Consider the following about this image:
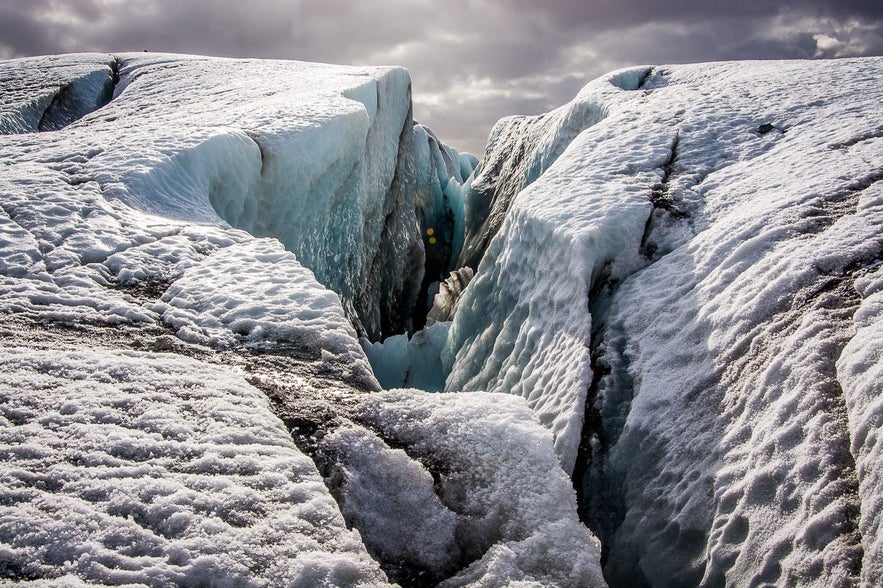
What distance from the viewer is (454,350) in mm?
4523

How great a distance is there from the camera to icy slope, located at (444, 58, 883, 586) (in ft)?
5.97

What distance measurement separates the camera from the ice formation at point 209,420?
4.81 feet

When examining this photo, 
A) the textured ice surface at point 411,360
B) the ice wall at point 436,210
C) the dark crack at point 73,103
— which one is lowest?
the ice wall at point 436,210

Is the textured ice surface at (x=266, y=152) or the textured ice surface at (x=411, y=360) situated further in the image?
the textured ice surface at (x=411, y=360)

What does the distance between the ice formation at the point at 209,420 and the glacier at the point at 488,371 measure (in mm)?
10

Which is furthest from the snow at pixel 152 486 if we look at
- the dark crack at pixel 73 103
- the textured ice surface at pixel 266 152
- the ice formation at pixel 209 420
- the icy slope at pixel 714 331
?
the dark crack at pixel 73 103

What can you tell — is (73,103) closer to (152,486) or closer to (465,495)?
(152,486)

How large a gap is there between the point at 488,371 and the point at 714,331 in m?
1.57

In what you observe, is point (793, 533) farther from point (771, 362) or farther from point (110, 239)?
point (110, 239)

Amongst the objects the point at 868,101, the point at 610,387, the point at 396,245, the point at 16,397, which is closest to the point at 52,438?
the point at 16,397

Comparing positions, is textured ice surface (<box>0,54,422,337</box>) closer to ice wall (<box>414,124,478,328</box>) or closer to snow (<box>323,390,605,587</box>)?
ice wall (<box>414,124,478,328</box>)

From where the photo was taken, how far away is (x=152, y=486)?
1.57 meters

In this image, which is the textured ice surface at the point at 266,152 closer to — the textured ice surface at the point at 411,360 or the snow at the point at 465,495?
the textured ice surface at the point at 411,360

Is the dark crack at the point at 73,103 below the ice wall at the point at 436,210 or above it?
above
